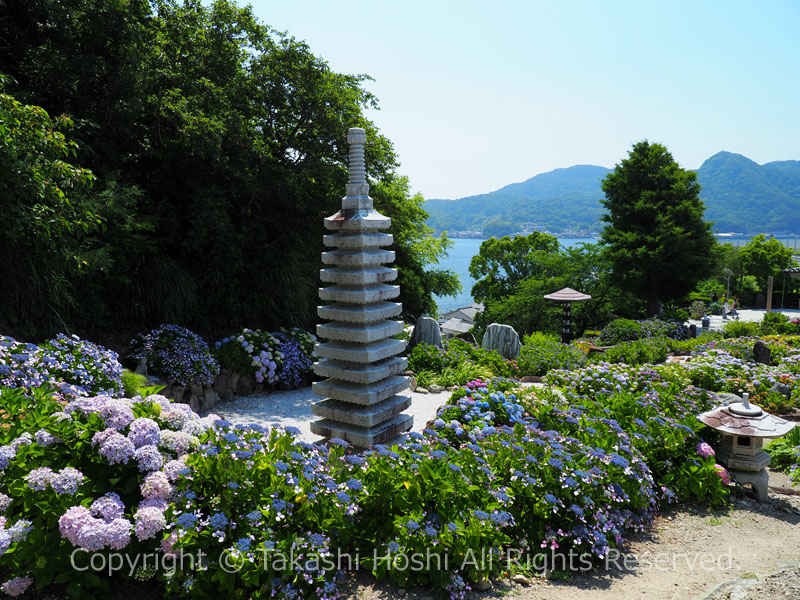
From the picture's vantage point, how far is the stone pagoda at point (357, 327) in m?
6.31

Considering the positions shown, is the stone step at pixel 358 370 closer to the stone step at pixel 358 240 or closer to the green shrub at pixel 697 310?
the stone step at pixel 358 240

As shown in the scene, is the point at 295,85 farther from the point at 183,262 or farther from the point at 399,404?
the point at 399,404

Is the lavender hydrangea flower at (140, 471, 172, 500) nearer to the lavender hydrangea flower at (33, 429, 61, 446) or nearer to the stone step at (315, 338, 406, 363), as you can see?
the lavender hydrangea flower at (33, 429, 61, 446)

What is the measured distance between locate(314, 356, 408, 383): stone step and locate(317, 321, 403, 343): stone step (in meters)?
0.34

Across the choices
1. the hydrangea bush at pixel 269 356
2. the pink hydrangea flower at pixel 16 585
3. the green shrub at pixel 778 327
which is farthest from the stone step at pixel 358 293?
the green shrub at pixel 778 327

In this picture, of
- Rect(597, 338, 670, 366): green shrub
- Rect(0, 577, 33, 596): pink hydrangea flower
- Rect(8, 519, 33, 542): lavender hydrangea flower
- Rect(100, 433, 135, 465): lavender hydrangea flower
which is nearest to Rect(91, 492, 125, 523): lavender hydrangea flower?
Rect(100, 433, 135, 465): lavender hydrangea flower

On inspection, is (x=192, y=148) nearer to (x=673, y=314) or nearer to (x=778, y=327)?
(x=778, y=327)

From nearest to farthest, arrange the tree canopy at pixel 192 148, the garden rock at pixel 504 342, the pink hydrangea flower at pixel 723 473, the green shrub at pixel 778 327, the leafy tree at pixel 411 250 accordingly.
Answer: the pink hydrangea flower at pixel 723 473 → the tree canopy at pixel 192 148 → the garden rock at pixel 504 342 → the leafy tree at pixel 411 250 → the green shrub at pixel 778 327

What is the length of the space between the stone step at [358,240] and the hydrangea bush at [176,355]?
3387 mm

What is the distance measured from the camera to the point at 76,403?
379 centimetres

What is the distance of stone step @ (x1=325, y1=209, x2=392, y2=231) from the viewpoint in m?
6.23

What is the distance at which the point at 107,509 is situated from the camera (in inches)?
122

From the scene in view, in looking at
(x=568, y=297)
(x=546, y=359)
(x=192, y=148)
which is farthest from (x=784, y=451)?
(x=192, y=148)

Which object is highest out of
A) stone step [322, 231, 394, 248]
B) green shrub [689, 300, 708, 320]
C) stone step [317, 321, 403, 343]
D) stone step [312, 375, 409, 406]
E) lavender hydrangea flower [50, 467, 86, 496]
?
stone step [322, 231, 394, 248]
